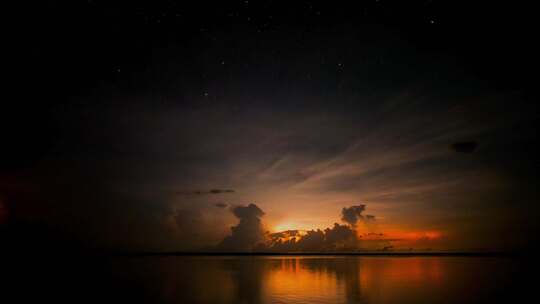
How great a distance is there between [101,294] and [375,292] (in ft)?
53.8

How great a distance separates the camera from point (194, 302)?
61.7 feet

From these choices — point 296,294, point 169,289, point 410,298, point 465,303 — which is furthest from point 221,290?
point 465,303

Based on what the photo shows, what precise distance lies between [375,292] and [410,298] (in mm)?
2781

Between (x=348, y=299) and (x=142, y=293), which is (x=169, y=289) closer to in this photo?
(x=142, y=293)

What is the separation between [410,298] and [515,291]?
363 inches

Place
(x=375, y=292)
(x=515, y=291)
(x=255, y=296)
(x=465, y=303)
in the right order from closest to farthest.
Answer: (x=465, y=303), (x=255, y=296), (x=375, y=292), (x=515, y=291)

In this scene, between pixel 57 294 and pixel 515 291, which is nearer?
pixel 57 294

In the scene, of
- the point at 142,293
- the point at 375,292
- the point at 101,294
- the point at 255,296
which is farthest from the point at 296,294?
the point at 101,294

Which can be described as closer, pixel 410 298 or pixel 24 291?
pixel 410 298

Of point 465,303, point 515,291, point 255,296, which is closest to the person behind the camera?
point 465,303

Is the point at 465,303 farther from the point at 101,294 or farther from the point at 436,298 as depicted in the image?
the point at 101,294

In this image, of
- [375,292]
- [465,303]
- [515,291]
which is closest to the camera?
[465,303]

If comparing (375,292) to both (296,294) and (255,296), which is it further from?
(255,296)

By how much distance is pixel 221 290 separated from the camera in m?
24.0
